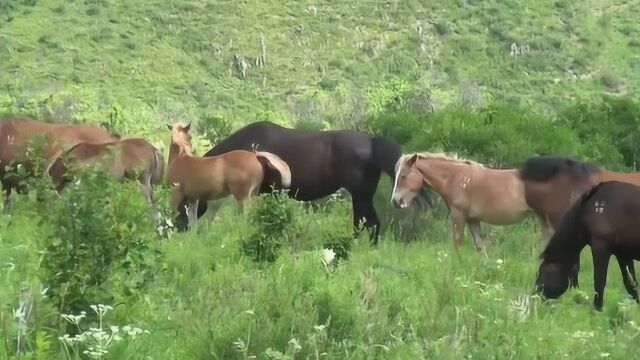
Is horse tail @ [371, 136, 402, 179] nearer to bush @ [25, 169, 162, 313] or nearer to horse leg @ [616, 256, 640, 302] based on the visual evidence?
horse leg @ [616, 256, 640, 302]

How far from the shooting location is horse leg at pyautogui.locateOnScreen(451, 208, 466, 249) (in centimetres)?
1055

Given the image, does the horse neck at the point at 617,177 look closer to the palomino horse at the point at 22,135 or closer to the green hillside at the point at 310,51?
the palomino horse at the point at 22,135

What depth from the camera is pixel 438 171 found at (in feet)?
36.3

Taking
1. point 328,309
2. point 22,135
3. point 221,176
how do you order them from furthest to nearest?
point 221,176 → point 22,135 → point 328,309

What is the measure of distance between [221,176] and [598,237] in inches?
181

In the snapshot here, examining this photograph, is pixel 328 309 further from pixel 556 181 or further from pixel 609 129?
pixel 609 129

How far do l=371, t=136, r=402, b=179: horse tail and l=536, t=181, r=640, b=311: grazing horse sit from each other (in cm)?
323

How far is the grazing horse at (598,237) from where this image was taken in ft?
25.8

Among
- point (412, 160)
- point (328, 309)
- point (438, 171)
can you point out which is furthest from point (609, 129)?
point (328, 309)

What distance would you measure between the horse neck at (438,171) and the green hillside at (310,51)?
3490 cm

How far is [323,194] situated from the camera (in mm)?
11602

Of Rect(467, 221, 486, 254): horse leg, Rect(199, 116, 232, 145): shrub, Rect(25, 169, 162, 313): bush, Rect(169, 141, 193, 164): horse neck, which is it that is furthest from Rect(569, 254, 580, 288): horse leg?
Rect(199, 116, 232, 145): shrub

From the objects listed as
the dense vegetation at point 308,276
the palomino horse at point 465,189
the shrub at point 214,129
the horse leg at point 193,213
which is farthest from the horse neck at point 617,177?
the shrub at point 214,129

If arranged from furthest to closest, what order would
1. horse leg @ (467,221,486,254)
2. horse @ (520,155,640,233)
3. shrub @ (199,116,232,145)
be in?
shrub @ (199,116,232,145)
horse leg @ (467,221,486,254)
horse @ (520,155,640,233)
